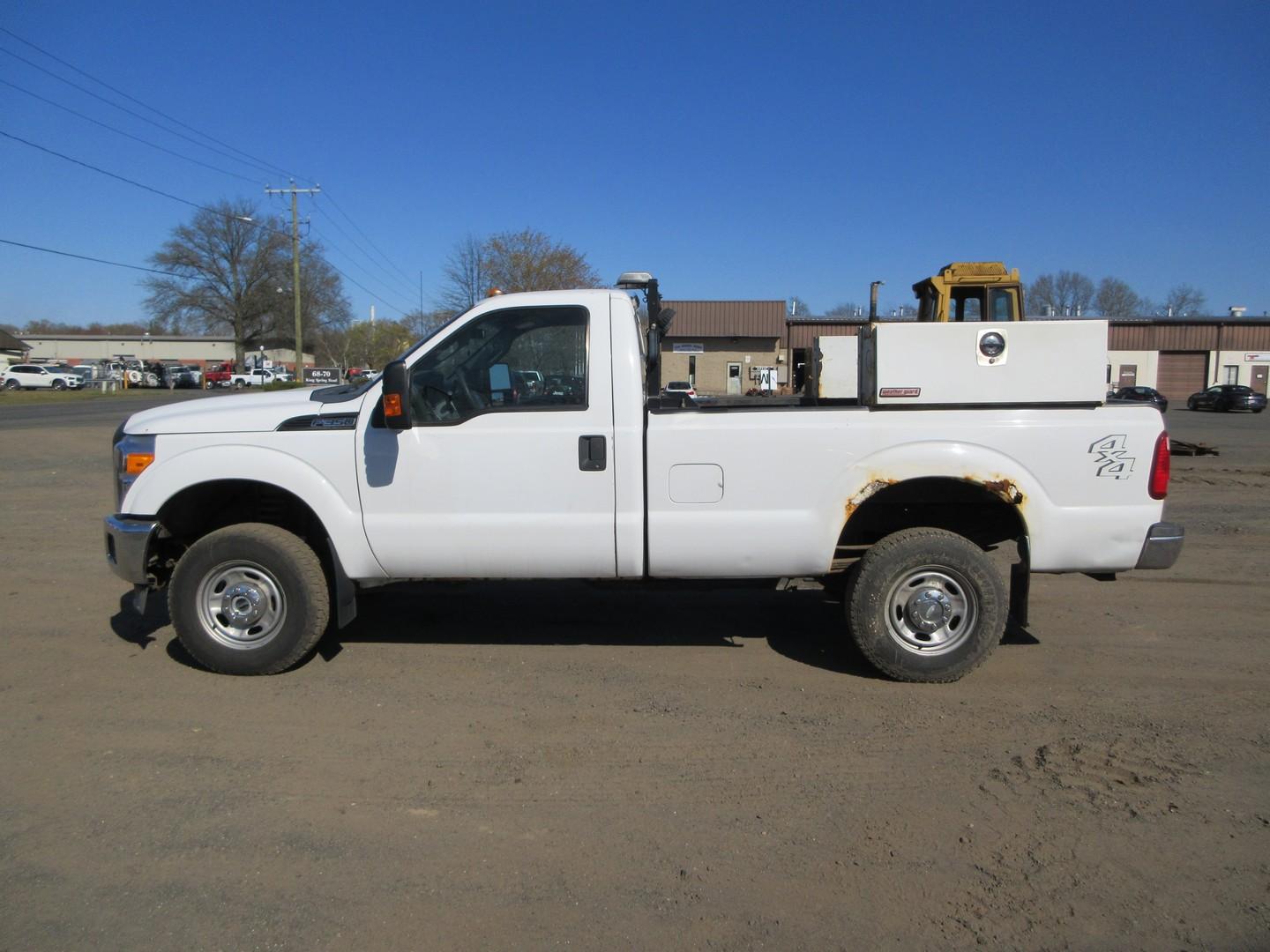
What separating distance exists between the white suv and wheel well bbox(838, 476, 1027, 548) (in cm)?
6562

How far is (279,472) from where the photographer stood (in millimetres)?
4953

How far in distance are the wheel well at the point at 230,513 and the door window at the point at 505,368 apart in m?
1.07

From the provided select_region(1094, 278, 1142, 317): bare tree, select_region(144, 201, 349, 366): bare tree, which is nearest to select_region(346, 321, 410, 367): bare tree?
select_region(144, 201, 349, 366): bare tree

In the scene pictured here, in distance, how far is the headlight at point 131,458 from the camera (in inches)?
198

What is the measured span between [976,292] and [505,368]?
11.3 metres

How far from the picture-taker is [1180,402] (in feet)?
174

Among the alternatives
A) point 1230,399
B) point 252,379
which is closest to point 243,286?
point 252,379

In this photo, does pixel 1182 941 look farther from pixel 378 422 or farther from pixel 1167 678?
pixel 378 422

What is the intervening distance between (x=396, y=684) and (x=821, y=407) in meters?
2.88

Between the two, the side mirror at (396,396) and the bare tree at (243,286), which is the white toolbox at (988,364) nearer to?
the side mirror at (396,396)

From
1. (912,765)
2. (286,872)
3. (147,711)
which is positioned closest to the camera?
(286,872)

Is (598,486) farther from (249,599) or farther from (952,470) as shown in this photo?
(249,599)

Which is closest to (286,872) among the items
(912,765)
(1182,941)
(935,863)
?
(935,863)

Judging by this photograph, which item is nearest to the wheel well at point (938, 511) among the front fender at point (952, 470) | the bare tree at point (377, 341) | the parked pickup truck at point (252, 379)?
the front fender at point (952, 470)
